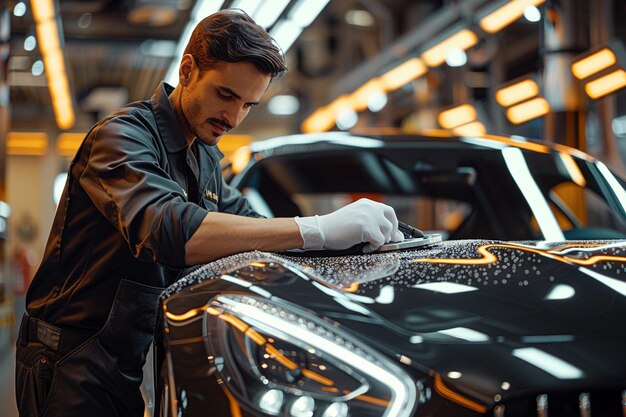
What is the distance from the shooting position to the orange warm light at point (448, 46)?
27.5ft

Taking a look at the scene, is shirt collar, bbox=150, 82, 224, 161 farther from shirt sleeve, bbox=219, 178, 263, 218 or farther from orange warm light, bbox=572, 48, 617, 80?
orange warm light, bbox=572, 48, 617, 80

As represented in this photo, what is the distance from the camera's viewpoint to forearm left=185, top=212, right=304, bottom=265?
1.74 meters

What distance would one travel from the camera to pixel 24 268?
661 inches

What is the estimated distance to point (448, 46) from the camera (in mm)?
8906

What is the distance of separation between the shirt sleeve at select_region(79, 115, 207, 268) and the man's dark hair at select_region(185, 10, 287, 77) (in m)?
0.22

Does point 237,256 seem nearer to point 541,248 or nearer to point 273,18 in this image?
point 541,248

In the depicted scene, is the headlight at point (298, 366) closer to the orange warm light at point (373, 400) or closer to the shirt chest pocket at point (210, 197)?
the orange warm light at point (373, 400)

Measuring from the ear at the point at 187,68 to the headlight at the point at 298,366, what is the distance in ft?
2.26

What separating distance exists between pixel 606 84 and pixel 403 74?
427 cm

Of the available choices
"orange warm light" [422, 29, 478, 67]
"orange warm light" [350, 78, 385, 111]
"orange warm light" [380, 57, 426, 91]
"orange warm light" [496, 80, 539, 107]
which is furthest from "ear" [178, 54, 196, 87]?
"orange warm light" [350, 78, 385, 111]

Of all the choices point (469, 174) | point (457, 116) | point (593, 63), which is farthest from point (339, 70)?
point (469, 174)

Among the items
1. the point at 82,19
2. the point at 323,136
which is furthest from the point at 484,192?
the point at 82,19

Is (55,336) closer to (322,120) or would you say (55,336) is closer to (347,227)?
(347,227)

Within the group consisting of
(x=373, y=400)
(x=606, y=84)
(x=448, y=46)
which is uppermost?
(x=448, y=46)
